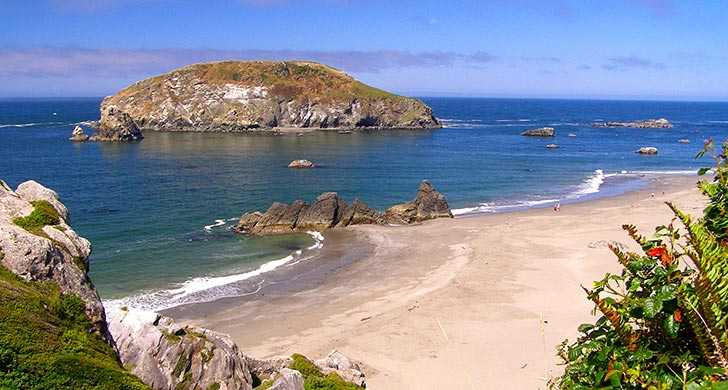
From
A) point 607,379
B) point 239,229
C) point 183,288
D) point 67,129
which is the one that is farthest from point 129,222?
point 67,129

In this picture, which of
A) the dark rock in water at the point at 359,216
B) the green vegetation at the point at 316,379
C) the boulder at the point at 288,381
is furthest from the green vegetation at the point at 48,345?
the dark rock in water at the point at 359,216

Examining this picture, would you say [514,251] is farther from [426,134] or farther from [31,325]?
[426,134]

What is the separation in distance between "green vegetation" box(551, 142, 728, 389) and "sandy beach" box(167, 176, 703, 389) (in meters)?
9.29

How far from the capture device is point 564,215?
5672cm

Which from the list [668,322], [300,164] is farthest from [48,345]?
[300,164]

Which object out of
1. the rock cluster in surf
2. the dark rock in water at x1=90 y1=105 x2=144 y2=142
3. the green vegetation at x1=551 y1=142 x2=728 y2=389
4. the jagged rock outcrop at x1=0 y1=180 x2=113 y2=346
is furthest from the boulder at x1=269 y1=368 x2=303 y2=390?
the dark rock in water at x1=90 y1=105 x2=144 y2=142

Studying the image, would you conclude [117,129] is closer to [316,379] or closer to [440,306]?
[440,306]

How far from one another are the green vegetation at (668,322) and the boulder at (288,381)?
10.3 meters

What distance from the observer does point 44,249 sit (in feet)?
48.9

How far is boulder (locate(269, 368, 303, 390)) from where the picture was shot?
571 inches

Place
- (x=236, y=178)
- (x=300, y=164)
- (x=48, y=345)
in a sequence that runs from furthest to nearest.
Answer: (x=300, y=164) → (x=236, y=178) → (x=48, y=345)

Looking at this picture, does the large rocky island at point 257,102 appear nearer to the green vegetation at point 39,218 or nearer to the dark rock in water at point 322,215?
the dark rock in water at point 322,215

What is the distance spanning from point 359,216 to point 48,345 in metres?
41.7

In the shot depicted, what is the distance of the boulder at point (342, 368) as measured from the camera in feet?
61.6
